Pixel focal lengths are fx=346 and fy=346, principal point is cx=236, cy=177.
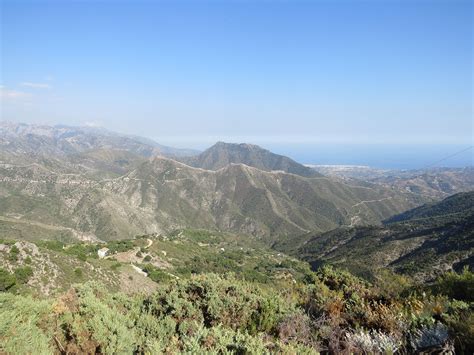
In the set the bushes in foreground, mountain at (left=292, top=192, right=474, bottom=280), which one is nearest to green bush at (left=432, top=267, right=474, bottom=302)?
the bushes in foreground

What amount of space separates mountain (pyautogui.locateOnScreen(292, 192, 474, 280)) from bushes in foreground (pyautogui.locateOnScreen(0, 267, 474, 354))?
6578 centimetres

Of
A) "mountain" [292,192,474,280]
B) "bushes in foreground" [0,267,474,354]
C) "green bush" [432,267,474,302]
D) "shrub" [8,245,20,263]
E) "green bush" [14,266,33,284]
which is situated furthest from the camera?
"mountain" [292,192,474,280]

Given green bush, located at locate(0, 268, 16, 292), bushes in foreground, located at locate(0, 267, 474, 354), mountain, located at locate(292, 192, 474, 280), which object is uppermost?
bushes in foreground, located at locate(0, 267, 474, 354)

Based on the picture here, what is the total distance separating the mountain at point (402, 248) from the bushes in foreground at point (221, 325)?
65.8 metres

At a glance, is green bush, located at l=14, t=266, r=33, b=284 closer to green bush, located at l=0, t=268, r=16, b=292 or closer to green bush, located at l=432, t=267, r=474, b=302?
green bush, located at l=0, t=268, r=16, b=292

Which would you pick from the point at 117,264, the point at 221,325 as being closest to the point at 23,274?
the point at 117,264

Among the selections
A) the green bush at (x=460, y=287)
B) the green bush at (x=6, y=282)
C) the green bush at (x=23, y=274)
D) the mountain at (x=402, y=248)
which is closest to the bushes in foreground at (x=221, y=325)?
the green bush at (x=460, y=287)

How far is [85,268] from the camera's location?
4406cm

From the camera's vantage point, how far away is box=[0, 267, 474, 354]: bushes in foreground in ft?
25.3

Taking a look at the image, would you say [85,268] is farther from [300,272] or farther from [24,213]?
[24,213]

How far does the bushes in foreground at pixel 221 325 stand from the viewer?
25.3ft

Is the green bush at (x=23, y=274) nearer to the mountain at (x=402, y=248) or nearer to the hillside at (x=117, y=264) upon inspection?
the hillside at (x=117, y=264)

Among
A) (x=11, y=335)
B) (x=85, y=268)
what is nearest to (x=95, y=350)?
(x=11, y=335)

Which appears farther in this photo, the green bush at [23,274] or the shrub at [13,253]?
the shrub at [13,253]
